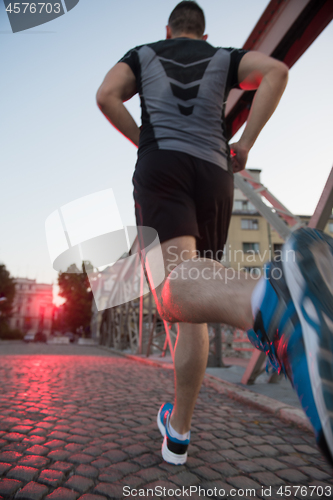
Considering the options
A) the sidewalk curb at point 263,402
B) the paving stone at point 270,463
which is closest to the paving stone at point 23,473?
the paving stone at point 270,463

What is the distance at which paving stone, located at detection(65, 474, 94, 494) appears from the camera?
111cm

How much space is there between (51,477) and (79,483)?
11 cm

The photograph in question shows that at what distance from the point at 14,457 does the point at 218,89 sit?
1.71 m

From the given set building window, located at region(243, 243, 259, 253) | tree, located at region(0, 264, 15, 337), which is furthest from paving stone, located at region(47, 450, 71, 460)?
tree, located at region(0, 264, 15, 337)

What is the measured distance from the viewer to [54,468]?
1.26 metres

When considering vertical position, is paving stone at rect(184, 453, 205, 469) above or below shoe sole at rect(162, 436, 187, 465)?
below

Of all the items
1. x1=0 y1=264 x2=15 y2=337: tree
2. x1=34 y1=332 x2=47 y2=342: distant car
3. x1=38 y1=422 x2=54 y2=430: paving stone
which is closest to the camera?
x1=38 y1=422 x2=54 y2=430: paving stone

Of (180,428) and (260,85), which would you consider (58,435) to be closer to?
(180,428)

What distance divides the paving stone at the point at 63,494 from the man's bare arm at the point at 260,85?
54.4 inches

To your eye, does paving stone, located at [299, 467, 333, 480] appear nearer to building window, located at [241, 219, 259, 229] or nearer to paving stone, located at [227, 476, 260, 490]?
paving stone, located at [227, 476, 260, 490]

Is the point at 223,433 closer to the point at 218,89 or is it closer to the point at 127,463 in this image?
the point at 127,463

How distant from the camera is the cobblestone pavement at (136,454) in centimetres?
114

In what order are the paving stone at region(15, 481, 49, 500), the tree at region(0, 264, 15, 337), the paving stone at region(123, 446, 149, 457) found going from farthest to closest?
1. the tree at region(0, 264, 15, 337)
2. the paving stone at region(123, 446, 149, 457)
3. the paving stone at region(15, 481, 49, 500)

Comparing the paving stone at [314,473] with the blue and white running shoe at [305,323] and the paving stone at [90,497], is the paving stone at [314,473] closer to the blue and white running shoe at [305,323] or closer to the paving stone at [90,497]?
the paving stone at [90,497]
